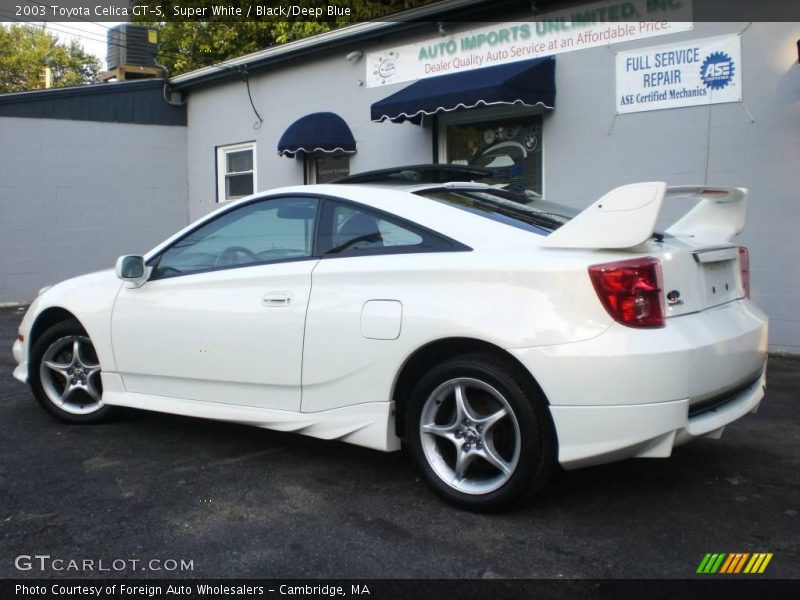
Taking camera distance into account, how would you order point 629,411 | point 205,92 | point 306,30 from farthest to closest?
point 306,30 < point 205,92 < point 629,411

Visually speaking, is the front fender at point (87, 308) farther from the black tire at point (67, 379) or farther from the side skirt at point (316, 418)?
the side skirt at point (316, 418)

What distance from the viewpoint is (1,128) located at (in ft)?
39.6

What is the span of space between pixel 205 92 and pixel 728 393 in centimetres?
1186

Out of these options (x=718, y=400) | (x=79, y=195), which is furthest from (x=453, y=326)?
(x=79, y=195)

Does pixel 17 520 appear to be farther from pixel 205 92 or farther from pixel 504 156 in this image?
pixel 205 92

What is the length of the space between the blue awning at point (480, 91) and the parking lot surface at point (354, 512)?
473 centimetres

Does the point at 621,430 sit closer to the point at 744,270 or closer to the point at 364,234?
the point at 744,270

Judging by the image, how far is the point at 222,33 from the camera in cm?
2017

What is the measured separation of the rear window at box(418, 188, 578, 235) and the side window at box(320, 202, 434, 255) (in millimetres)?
264

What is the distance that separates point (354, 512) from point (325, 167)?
8856mm

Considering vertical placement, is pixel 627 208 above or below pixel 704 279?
above

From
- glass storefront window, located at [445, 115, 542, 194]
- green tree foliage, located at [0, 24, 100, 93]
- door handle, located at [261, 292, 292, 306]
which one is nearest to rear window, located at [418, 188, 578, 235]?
door handle, located at [261, 292, 292, 306]

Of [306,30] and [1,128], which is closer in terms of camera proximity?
[1,128]

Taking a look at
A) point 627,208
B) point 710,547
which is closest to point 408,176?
point 627,208
